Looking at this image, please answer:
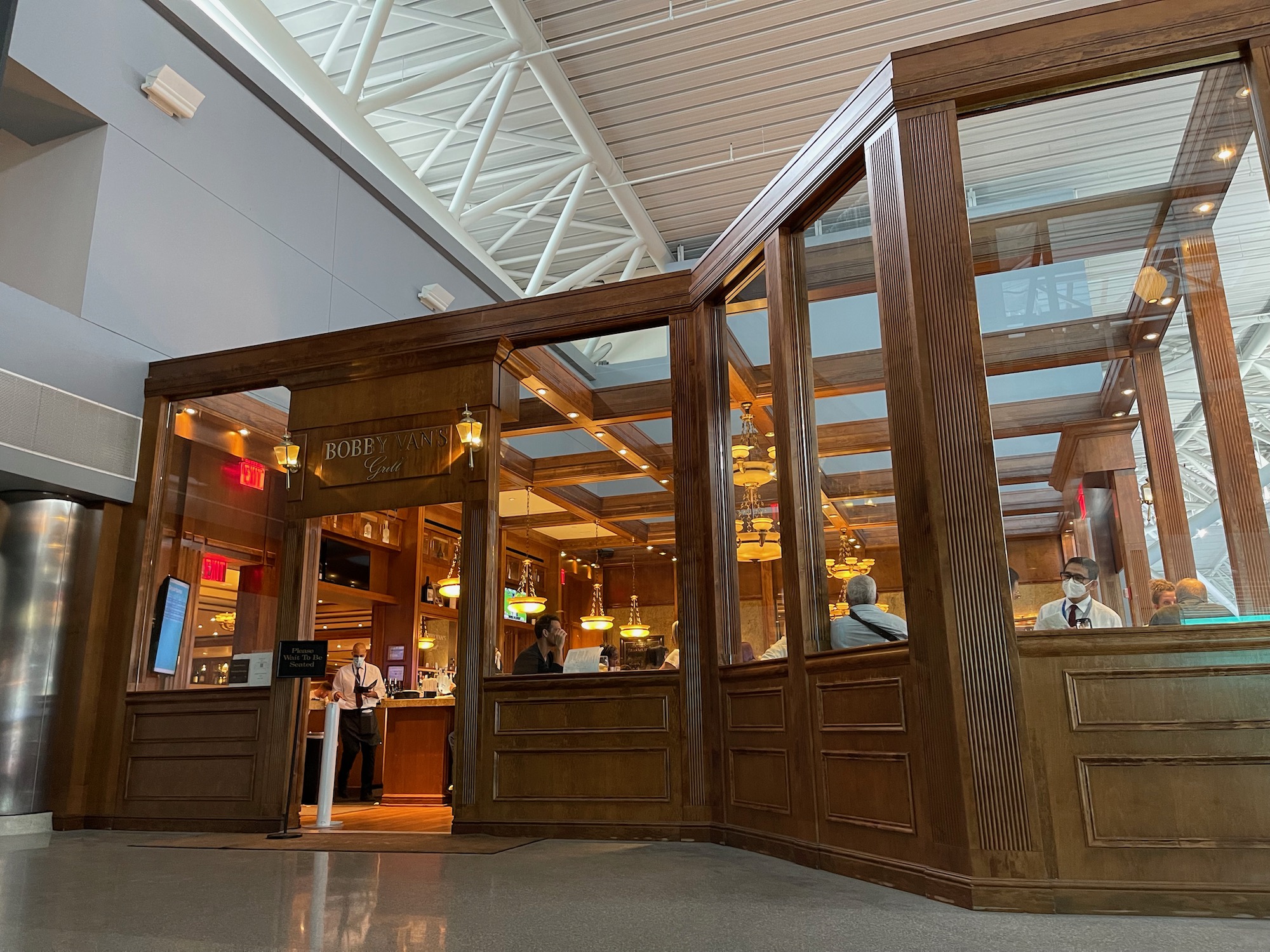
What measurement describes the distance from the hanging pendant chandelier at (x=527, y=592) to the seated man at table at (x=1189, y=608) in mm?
3569

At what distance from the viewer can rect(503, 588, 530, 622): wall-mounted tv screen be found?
6.01 metres

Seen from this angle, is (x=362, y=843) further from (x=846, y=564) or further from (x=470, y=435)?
(x=846, y=564)

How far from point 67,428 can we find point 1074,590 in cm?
654

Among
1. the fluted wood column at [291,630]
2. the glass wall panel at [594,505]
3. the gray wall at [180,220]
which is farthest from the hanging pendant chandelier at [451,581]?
the glass wall panel at [594,505]

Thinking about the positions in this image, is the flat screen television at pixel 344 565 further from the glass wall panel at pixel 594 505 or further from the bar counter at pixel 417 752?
the glass wall panel at pixel 594 505

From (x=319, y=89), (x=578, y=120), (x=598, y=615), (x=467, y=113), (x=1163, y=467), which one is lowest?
(x=598, y=615)

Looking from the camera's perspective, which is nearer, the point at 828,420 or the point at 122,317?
the point at 828,420

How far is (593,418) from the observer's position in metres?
6.34

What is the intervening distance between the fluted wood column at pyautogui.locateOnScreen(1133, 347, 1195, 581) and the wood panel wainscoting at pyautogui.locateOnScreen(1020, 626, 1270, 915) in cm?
29

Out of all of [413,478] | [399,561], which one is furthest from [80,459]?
[399,561]

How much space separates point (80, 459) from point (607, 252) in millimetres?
9471

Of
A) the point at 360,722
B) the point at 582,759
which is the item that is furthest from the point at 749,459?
the point at 360,722

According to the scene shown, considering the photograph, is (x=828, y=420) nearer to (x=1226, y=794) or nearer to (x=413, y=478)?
(x=1226, y=794)

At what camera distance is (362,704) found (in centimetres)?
904
